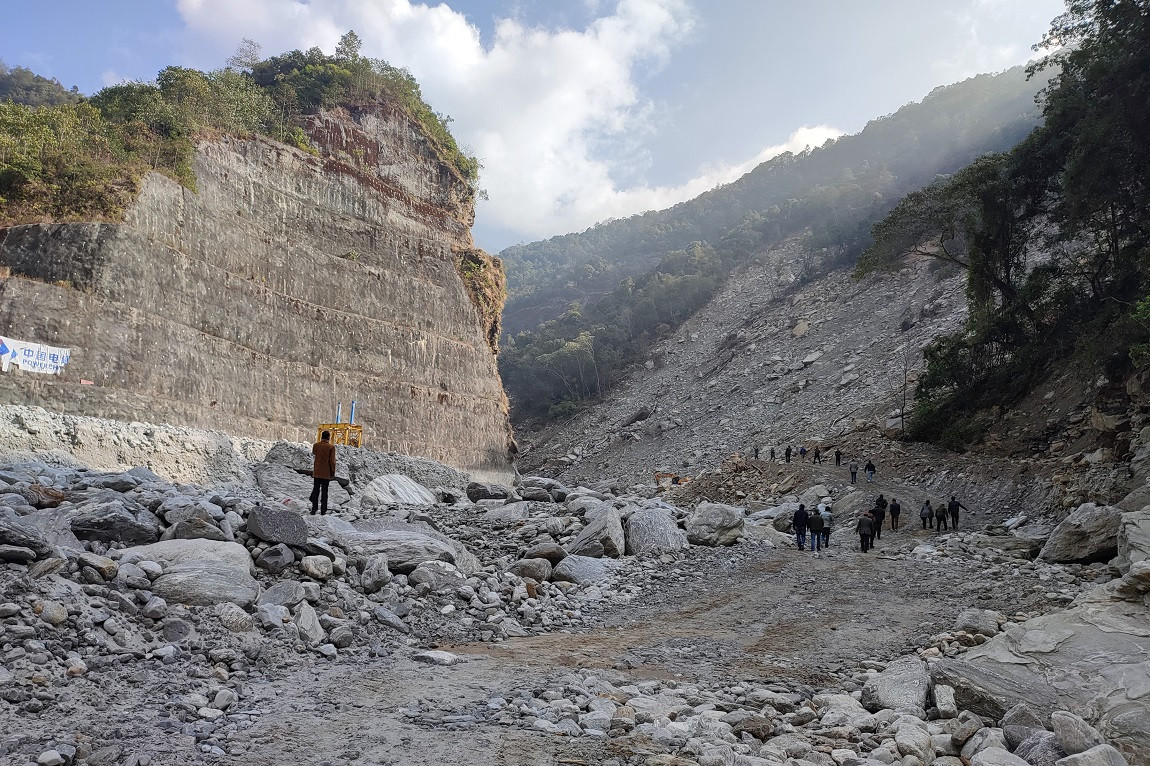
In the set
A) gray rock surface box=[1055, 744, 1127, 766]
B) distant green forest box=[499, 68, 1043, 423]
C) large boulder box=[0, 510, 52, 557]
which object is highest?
distant green forest box=[499, 68, 1043, 423]

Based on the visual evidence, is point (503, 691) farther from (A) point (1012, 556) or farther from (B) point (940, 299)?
(B) point (940, 299)

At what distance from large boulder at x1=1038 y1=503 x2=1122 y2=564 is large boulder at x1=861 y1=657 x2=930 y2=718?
6.33m

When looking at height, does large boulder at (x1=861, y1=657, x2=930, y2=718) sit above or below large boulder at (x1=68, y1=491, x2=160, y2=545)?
below

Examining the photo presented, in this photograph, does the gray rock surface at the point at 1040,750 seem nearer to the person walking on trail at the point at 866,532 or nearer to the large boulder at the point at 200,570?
the large boulder at the point at 200,570

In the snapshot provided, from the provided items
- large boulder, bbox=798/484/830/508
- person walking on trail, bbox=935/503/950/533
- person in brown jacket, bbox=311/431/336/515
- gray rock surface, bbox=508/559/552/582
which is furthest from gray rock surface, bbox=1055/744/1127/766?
large boulder, bbox=798/484/830/508

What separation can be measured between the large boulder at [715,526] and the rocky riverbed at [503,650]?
2.36m

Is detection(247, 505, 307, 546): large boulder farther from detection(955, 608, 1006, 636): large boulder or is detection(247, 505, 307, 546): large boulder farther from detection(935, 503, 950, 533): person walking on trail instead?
detection(935, 503, 950, 533): person walking on trail

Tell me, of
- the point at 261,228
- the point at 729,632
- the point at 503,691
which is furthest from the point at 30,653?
the point at 261,228

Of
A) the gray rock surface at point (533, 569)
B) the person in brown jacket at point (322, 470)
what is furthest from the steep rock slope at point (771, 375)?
the person in brown jacket at point (322, 470)

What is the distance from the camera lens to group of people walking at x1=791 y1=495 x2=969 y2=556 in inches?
553

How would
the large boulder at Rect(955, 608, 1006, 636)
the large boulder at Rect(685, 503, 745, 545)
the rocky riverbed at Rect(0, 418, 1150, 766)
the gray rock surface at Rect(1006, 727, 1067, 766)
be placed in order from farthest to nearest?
the large boulder at Rect(685, 503, 745, 545)
the large boulder at Rect(955, 608, 1006, 636)
the rocky riverbed at Rect(0, 418, 1150, 766)
the gray rock surface at Rect(1006, 727, 1067, 766)

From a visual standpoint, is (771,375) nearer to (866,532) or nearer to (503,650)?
(866,532)

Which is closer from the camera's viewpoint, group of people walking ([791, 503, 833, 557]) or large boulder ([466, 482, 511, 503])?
group of people walking ([791, 503, 833, 557])

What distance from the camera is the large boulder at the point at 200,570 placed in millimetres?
5496
